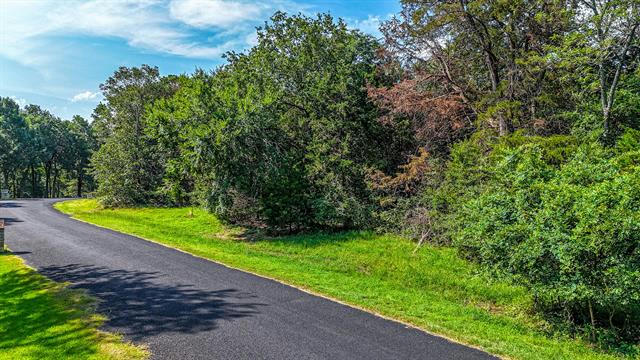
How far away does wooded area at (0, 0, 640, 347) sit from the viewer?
32.6 ft

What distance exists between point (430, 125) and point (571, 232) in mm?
11335

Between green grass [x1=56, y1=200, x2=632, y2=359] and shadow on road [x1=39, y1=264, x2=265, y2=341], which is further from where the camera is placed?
green grass [x1=56, y1=200, x2=632, y2=359]

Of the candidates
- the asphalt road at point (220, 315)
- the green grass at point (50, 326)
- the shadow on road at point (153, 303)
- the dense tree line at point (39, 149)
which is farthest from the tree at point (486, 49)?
the dense tree line at point (39, 149)

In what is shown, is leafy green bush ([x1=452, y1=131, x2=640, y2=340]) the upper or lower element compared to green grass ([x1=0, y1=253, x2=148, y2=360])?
upper

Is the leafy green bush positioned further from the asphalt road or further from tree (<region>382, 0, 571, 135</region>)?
tree (<region>382, 0, 571, 135</region>)

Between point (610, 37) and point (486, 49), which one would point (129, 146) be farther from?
point (610, 37)

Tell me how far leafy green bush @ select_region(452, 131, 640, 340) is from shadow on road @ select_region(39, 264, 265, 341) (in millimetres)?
5571

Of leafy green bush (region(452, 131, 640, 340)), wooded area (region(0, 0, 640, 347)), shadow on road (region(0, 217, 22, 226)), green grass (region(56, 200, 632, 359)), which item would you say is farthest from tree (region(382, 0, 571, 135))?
shadow on road (region(0, 217, 22, 226))

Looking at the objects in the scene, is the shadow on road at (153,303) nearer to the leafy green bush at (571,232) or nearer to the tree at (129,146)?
the leafy green bush at (571,232)

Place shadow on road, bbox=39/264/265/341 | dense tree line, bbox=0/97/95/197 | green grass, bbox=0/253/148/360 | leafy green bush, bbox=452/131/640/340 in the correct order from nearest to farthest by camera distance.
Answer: green grass, bbox=0/253/148/360
shadow on road, bbox=39/264/265/341
leafy green bush, bbox=452/131/640/340
dense tree line, bbox=0/97/95/197

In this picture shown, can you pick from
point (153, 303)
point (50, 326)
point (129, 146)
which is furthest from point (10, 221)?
point (50, 326)

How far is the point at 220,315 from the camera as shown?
7.62 metres

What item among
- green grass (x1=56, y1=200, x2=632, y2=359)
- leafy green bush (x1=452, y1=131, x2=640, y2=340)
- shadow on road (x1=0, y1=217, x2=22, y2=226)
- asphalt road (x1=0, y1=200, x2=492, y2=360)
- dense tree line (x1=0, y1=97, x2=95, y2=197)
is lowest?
green grass (x1=56, y1=200, x2=632, y2=359)

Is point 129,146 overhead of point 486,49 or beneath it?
beneath
